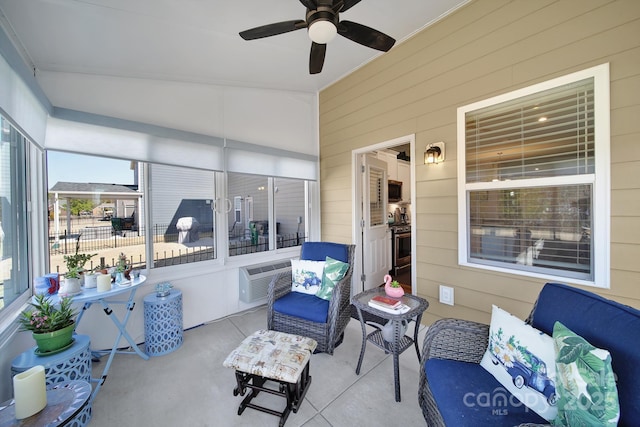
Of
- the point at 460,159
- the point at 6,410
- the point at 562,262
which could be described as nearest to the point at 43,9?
the point at 6,410

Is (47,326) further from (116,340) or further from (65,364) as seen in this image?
(116,340)

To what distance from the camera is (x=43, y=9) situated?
160cm

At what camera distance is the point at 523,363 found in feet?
3.88

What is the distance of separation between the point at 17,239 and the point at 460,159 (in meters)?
3.86

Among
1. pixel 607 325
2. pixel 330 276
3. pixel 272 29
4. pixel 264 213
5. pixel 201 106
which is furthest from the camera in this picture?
pixel 264 213

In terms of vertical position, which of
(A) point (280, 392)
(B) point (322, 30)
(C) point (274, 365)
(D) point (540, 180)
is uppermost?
(B) point (322, 30)

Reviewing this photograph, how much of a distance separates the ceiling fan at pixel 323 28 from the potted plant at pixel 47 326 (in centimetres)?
229

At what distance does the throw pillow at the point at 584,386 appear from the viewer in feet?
2.79

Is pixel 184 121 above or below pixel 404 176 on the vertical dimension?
above

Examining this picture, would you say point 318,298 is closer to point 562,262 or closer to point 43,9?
point 562,262

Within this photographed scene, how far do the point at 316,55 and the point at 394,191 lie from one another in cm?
392

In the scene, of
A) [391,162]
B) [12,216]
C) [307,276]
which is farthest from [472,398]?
[391,162]

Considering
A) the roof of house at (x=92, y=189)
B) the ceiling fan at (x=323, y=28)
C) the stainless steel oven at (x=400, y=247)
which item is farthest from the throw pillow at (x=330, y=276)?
the stainless steel oven at (x=400, y=247)

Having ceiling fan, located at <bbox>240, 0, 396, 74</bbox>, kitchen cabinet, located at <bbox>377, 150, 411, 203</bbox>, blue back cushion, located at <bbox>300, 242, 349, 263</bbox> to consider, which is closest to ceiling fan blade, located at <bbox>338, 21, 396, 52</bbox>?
ceiling fan, located at <bbox>240, 0, 396, 74</bbox>
